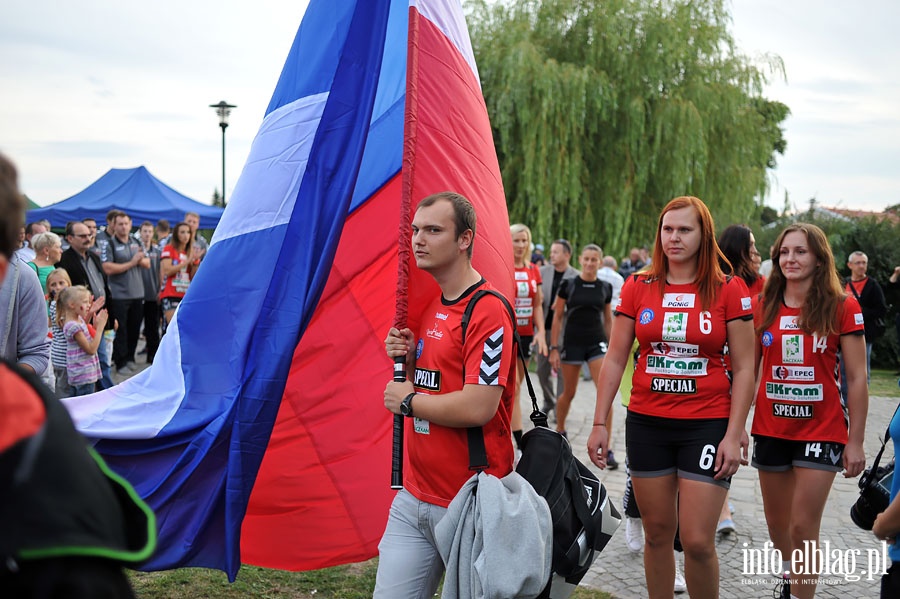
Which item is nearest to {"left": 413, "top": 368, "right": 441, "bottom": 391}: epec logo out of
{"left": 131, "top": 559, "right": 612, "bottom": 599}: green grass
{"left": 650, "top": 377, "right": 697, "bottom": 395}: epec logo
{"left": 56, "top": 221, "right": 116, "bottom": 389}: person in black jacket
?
{"left": 650, "top": 377, "right": 697, "bottom": 395}: epec logo

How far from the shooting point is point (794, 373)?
14.5 feet

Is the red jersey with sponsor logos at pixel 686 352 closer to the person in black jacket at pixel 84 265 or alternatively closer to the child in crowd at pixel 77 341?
the child in crowd at pixel 77 341

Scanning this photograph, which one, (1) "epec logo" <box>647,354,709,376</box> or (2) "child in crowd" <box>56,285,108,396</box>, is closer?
(1) "epec logo" <box>647,354,709,376</box>

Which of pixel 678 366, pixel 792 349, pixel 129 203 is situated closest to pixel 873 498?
pixel 678 366

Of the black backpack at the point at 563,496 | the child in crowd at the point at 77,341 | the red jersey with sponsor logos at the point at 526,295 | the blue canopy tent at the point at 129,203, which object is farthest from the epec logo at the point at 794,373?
the blue canopy tent at the point at 129,203

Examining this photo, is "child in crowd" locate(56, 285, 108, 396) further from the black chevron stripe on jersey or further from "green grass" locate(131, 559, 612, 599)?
the black chevron stripe on jersey

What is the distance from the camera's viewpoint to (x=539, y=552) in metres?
2.81

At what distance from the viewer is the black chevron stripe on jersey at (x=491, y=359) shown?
2.97 meters

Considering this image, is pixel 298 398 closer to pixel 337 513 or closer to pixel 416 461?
pixel 337 513

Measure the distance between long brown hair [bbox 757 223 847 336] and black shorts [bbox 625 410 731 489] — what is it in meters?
0.96

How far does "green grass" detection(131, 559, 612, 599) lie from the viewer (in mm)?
4652

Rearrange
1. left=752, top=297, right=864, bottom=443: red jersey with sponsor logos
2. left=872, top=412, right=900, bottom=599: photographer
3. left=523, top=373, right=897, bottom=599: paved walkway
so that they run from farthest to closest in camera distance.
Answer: left=523, top=373, right=897, bottom=599: paved walkway < left=752, top=297, right=864, bottom=443: red jersey with sponsor logos < left=872, top=412, right=900, bottom=599: photographer

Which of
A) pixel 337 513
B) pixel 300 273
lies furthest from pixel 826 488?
pixel 300 273

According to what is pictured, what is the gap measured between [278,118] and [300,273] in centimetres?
94
